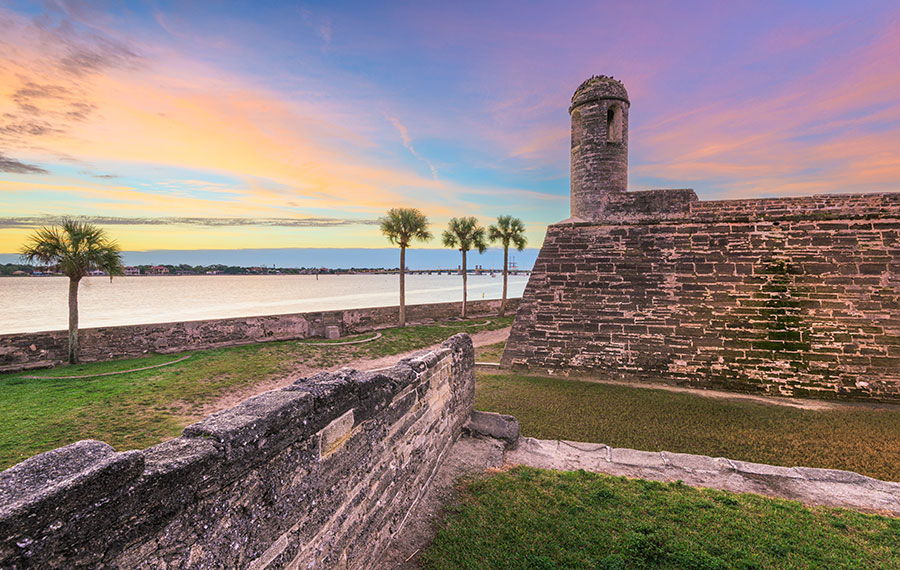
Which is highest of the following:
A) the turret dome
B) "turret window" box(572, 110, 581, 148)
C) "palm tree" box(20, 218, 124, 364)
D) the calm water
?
the turret dome

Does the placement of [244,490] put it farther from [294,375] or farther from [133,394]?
[294,375]

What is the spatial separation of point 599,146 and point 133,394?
1636 centimetres

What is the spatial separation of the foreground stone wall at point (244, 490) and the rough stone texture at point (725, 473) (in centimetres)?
276

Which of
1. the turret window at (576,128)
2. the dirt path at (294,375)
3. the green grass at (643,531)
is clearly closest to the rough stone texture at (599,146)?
the turret window at (576,128)

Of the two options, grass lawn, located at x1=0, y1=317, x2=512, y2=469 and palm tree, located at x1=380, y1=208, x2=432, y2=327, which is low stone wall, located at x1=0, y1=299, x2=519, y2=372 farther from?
palm tree, located at x1=380, y1=208, x2=432, y2=327

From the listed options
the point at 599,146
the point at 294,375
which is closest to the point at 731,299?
the point at 599,146

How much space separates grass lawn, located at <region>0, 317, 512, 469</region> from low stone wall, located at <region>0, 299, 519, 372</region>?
0.59m

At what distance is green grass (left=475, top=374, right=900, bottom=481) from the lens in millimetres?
6125

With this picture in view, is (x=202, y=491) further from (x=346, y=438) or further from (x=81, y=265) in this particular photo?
(x=81, y=265)

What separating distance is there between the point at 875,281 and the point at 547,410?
8.91 meters

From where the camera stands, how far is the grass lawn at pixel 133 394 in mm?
6535

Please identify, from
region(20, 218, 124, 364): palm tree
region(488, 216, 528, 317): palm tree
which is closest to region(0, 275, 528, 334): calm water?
region(20, 218, 124, 364): palm tree

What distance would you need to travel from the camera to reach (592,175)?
14641 mm

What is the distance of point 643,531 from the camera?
12.9 ft
